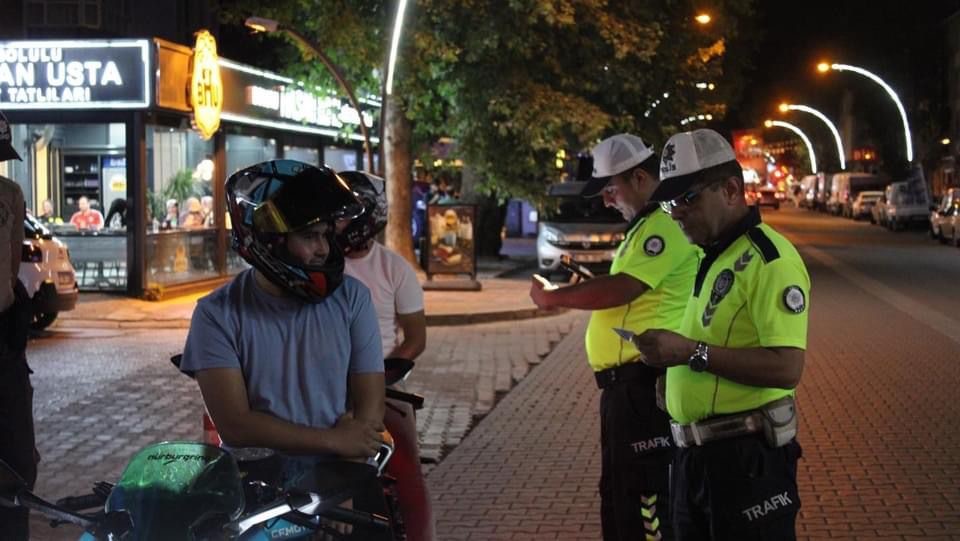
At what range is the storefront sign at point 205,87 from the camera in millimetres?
21156

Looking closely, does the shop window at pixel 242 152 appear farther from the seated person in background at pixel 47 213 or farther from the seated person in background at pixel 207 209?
the seated person in background at pixel 47 213

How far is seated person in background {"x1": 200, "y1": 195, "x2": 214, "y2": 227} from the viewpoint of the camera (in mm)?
23403

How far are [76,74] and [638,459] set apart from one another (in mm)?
17043

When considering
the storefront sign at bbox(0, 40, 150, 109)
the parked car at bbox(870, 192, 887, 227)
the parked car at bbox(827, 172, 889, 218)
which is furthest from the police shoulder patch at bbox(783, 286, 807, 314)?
the parked car at bbox(827, 172, 889, 218)

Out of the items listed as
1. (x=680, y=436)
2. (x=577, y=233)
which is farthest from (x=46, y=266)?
(x=680, y=436)

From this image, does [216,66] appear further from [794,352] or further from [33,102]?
[794,352]

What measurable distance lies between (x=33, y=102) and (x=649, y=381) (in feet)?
56.2

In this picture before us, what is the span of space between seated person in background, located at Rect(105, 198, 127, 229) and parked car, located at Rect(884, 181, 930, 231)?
3525cm

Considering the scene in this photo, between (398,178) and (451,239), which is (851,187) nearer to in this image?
(398,178)

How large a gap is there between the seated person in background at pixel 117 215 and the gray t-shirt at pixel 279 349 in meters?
18.3

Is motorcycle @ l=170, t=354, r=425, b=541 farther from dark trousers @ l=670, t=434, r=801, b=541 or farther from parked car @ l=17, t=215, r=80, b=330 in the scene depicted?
parked car @ l=17, t=215, r=80, b=330

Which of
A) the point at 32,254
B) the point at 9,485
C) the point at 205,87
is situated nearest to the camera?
the point at 9,485

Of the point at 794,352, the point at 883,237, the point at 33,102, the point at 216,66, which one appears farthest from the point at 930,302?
the point at 883,237

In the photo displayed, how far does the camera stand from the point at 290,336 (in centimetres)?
350
